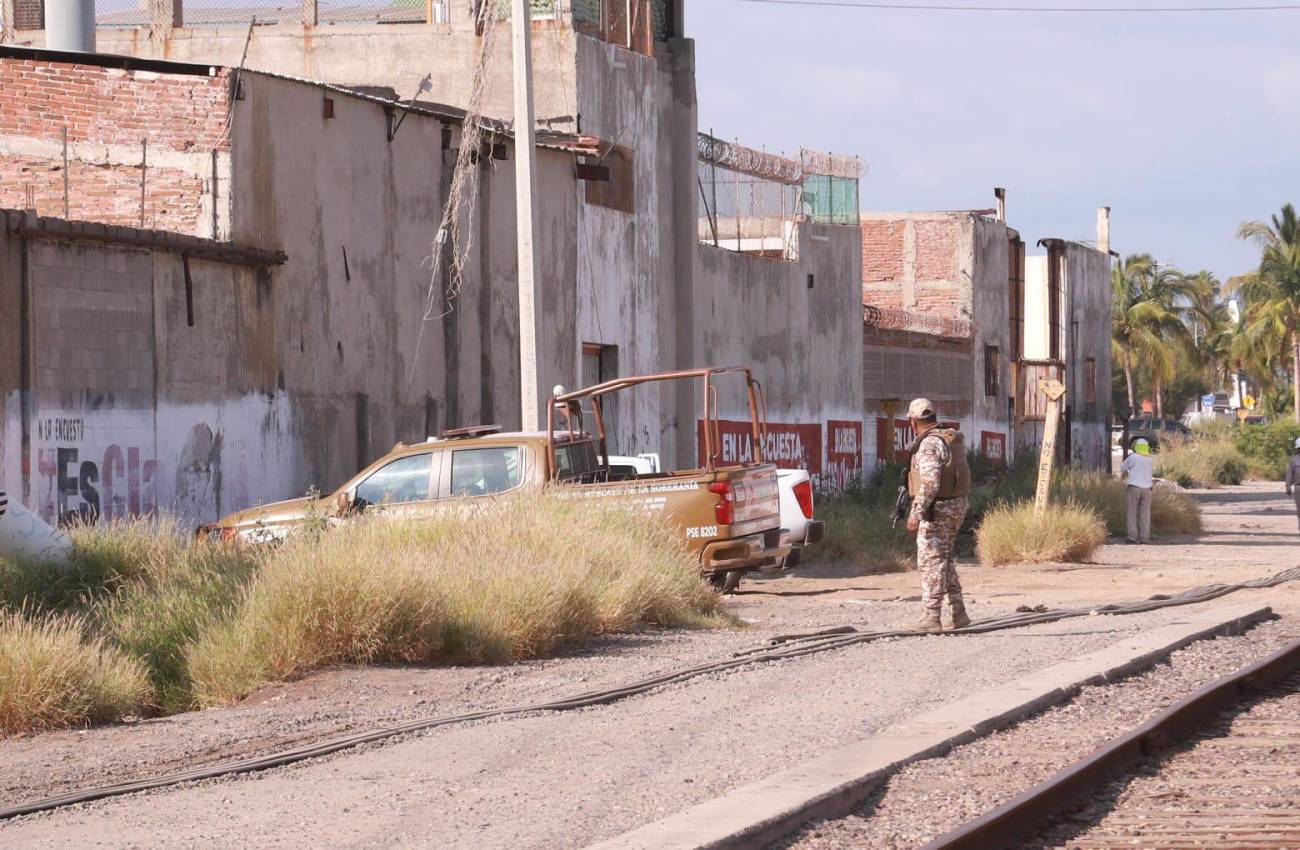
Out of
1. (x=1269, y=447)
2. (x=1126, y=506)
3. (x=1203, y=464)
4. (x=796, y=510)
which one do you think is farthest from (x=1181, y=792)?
(x=1269, y=447)

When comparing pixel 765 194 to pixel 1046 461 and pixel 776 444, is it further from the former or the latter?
pixel 1046 461

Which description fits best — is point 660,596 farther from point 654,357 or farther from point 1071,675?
point 654,357

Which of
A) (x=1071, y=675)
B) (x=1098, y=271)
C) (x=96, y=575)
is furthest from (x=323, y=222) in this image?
(x=1098, y=271)

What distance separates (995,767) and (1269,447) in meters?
65.2

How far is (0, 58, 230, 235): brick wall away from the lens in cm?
1962

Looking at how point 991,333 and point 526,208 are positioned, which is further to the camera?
point 991,333

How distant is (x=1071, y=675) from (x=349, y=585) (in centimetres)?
476

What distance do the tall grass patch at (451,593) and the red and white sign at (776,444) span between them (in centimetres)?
1335

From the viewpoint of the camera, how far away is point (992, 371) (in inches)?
1818

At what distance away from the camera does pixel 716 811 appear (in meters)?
7.49

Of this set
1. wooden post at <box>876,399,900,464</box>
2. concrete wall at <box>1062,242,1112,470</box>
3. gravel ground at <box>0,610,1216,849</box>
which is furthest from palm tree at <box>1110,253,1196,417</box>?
gravel ground at <box>0,610,1216,849</box>

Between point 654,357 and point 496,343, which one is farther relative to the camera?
point 654,357

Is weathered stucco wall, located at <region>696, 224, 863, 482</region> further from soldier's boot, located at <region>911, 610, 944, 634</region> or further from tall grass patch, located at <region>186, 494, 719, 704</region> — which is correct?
soldier's boot, located at <region>911, 610, 944, 634</region>

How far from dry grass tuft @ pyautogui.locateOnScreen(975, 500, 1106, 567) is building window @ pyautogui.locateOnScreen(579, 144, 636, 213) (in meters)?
7.26
